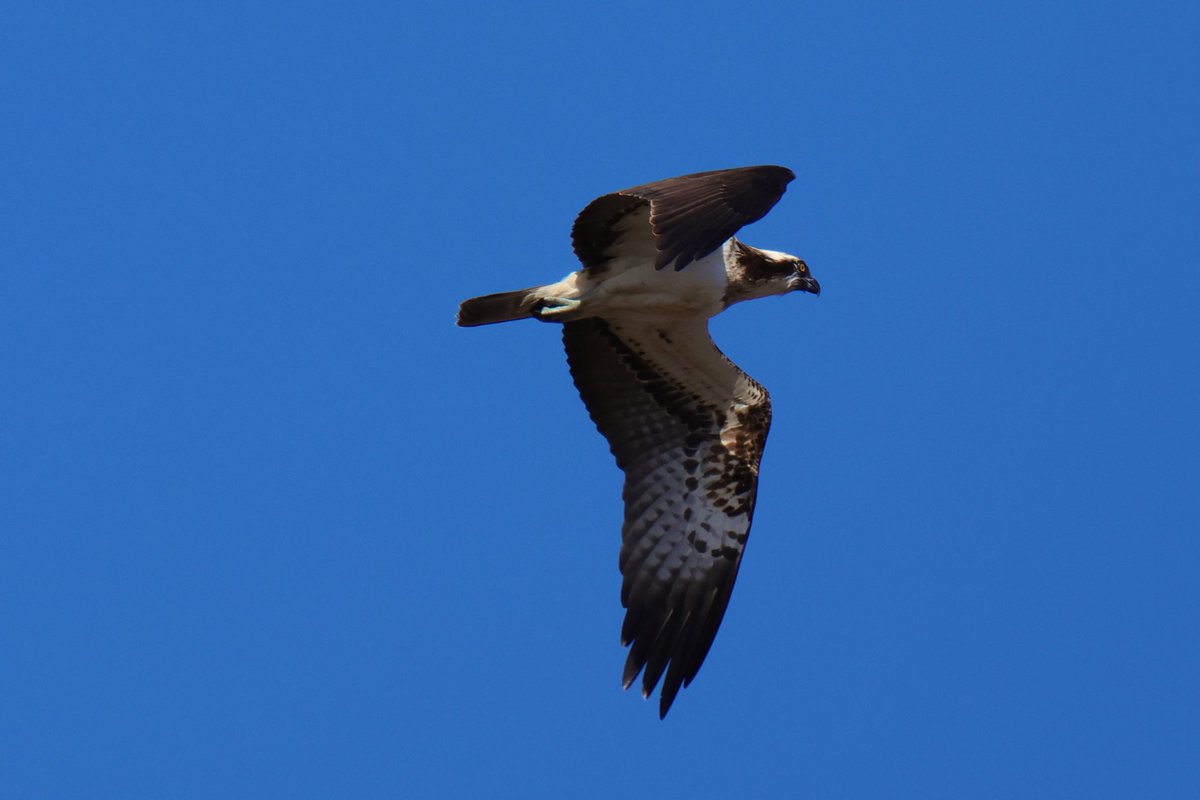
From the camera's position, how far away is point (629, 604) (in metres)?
9.93

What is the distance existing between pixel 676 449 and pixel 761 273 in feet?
4.34

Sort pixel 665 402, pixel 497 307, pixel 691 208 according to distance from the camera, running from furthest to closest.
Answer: pixel 665 402
pixel 497 307
pixel 691 208

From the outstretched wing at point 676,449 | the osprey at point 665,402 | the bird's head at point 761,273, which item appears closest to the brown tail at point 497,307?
the osprey at point 665,402

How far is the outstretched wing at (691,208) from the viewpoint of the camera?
7.77 meters

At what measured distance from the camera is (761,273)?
9.79m

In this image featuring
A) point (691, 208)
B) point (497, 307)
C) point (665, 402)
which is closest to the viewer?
point (691, 208)

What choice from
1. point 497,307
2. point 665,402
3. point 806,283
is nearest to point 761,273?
point 806,283

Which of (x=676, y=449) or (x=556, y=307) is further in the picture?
(x=676, y=449)

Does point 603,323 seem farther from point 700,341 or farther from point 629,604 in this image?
point 629,604

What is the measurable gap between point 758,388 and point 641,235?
1.48 m

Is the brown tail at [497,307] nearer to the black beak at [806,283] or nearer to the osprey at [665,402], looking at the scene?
the osprey at [665,402]

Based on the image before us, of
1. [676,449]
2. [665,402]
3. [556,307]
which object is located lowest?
[676,449]

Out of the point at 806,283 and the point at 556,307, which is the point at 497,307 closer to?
the point at 556,307

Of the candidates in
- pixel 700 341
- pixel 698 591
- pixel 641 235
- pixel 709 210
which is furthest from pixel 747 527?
pixel 709 210
